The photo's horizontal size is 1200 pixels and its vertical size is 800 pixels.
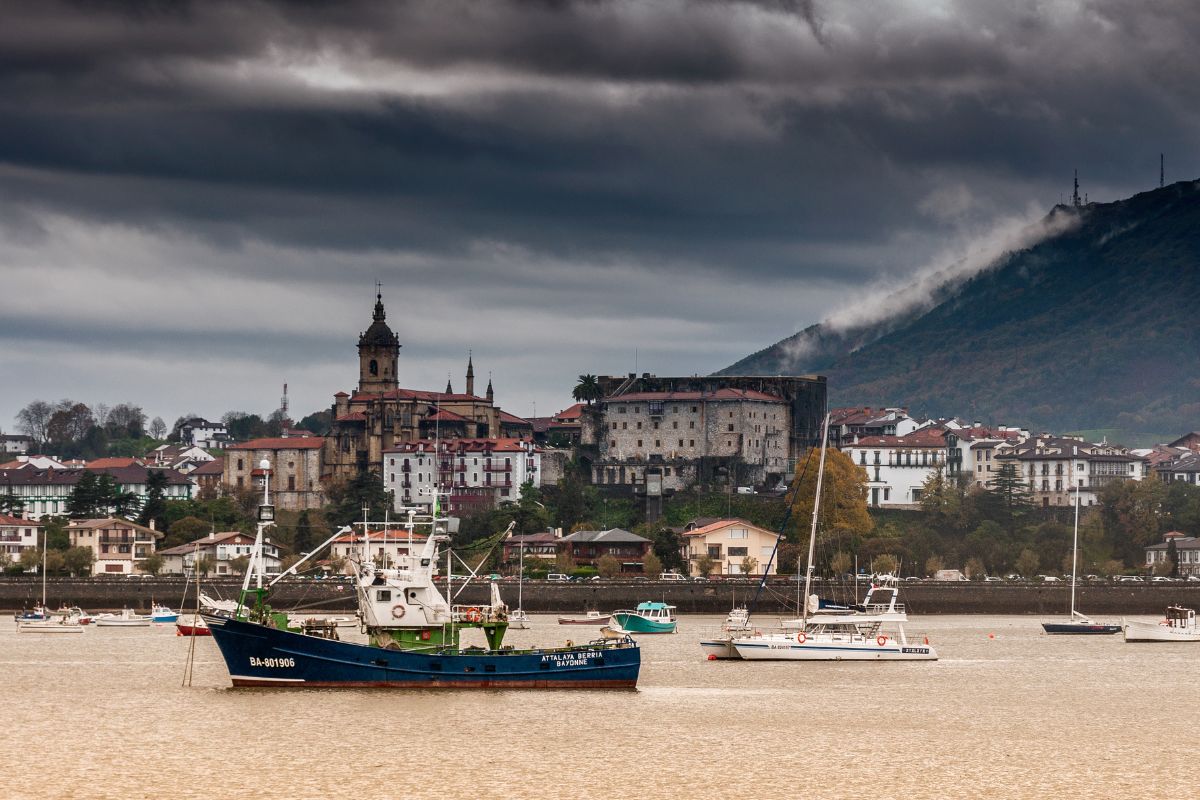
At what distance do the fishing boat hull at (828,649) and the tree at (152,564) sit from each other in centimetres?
9049

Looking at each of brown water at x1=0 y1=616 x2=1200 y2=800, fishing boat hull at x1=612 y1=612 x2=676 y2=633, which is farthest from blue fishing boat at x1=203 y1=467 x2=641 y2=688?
fishing boat hull at x1=612 y1=612 x2=676 y2=633

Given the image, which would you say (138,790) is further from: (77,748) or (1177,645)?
(1177,645)

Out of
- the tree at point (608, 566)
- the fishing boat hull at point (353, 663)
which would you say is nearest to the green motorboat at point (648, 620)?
the tree at point (608, 566)

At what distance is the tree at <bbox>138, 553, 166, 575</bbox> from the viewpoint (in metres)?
168

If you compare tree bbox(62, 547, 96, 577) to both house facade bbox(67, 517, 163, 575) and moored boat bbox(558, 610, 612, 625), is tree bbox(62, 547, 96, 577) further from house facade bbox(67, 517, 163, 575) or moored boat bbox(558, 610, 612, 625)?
moored boat bbox(558, 610, 612, 625)

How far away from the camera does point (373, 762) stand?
52.1 m

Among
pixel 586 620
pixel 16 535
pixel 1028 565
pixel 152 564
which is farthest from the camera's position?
pixel 16 535

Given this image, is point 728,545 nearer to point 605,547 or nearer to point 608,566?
point 605,547

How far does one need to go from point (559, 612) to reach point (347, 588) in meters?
14.6

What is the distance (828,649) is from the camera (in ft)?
282

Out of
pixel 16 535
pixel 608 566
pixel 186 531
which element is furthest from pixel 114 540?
pixel 608 566

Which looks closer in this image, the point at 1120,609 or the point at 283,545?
the point at 1120,609

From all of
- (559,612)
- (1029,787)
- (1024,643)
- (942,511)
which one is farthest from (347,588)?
(1029,787)

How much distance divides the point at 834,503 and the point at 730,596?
29.9 m
